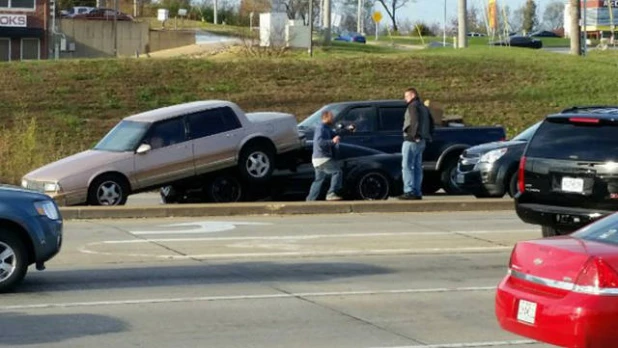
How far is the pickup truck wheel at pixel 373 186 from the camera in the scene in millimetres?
21562

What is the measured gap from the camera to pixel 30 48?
66.6 meters

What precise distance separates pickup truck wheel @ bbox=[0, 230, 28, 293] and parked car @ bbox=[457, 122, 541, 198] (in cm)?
1060

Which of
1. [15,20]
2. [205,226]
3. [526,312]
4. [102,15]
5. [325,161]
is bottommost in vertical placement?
[205,226]

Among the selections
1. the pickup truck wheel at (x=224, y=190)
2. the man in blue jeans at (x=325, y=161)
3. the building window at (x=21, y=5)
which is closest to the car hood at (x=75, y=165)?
the pickup truck wheel at (x=224, y=190)

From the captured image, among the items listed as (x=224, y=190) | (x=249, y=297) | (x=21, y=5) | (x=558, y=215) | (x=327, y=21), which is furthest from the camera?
(x=21, y=5)

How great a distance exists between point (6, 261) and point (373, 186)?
10.6 meters

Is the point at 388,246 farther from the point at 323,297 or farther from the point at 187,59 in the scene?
the point at 187,59

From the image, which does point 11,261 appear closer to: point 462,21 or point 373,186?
point 373,186

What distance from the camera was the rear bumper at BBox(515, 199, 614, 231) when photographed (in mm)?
14367

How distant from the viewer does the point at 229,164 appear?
21.1 m

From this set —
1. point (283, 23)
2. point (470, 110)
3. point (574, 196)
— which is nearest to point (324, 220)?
point (574, 196)

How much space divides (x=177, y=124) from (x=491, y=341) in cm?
1179

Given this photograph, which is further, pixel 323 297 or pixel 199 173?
pixel 199 173

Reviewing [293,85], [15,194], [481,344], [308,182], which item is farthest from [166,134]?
[293,85]
